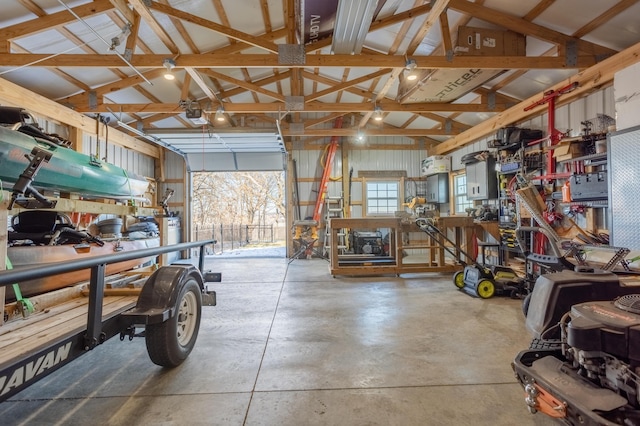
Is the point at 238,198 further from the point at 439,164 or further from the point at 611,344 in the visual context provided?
the point at 611,344

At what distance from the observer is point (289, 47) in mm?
4145

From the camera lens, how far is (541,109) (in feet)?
17.2

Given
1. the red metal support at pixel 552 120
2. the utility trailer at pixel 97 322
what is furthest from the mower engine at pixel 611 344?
the red metal support at pixel 552 120

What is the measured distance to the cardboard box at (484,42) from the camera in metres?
4.33

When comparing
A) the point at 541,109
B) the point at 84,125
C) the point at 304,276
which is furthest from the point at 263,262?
the point at 541,109

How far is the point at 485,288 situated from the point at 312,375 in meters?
3.20

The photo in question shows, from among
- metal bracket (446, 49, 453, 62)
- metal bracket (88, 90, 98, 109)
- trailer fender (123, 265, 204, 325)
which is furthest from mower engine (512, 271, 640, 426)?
metal bracket (88, 90, 98, 109)

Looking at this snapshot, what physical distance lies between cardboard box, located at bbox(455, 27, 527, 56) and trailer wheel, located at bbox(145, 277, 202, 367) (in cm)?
466

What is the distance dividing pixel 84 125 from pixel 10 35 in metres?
2.53

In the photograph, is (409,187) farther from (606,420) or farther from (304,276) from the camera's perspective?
(606,420)

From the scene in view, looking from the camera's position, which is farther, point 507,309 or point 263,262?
point 263,262

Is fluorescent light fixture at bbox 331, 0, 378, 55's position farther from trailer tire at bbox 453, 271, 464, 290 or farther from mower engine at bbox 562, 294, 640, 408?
trailer tire at bbox 453, 271, 464, 290

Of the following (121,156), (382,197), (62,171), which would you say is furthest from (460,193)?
(121,156)

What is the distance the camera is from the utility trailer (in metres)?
1.23
